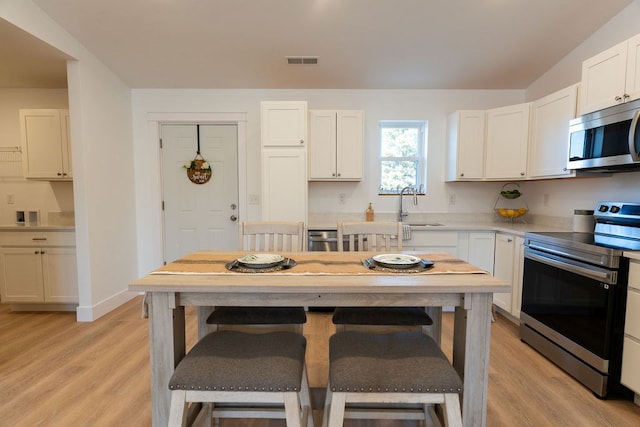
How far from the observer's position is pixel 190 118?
3631mm

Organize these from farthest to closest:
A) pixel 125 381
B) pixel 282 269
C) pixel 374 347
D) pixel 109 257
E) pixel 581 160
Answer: pixel 109 257
pixel 581 160
pixel 125 381
pixel 282 269
pixel 374 347

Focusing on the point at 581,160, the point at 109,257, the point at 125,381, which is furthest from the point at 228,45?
the point at 581,160

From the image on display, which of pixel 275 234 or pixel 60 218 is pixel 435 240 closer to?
pixel 275 234

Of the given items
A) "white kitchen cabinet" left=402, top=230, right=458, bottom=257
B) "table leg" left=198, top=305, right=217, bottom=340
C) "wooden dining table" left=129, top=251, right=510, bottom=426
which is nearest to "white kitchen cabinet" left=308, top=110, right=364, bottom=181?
"white kitchen cabinet" left=402, top=230, right=458, bottom=257

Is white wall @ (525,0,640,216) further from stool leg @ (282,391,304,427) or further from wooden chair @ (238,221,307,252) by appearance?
stool leg @ (282,391,304,427)

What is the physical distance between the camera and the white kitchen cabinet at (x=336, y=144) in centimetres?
333

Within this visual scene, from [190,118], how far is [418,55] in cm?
257

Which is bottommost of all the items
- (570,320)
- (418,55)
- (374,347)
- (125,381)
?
(125,381)

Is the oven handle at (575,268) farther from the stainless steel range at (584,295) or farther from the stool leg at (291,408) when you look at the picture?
the stool leg at (291,408)

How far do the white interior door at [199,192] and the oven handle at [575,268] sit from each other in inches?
117

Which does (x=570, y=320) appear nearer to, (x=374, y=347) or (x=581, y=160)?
(x=581, y=160)

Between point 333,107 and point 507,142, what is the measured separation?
6.15ft

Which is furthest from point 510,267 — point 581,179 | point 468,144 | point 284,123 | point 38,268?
point 38,268

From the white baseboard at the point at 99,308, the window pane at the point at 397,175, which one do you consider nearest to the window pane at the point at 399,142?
the window pane at the point at 397,175
